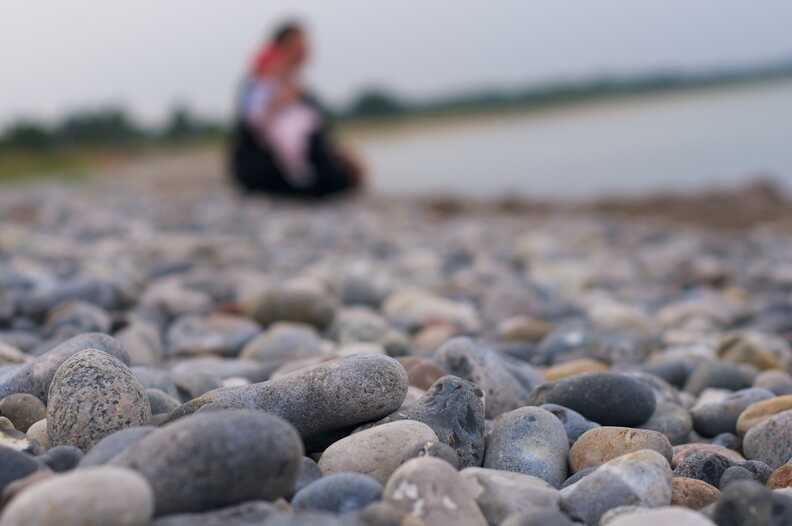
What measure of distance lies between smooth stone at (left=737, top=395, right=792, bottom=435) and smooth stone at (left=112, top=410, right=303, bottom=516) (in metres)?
1.06

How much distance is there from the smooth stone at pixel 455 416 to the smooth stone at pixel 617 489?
20 cm

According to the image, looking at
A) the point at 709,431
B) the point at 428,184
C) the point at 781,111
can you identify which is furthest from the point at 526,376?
the point at 781,111

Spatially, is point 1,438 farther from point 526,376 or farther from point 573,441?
point 526,376

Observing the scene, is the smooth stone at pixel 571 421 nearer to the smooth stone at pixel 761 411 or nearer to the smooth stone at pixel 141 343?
the smooth stone at pixel 761 411

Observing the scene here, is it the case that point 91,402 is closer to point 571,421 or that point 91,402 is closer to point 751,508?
point 571,421

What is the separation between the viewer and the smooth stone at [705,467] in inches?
61.2

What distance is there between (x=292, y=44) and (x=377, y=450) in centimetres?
756

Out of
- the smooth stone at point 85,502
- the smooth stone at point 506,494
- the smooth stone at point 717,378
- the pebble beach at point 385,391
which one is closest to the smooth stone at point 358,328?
the pebble beach at point 385,391

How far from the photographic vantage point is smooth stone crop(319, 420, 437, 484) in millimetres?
1411

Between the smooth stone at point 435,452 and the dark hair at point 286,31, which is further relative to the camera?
the dark hair at point 286,31

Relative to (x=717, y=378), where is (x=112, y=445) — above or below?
above

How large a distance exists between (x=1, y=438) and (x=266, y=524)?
589 mm

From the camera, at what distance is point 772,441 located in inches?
67.4

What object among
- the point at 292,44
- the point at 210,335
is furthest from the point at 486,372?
the point at 292,44
